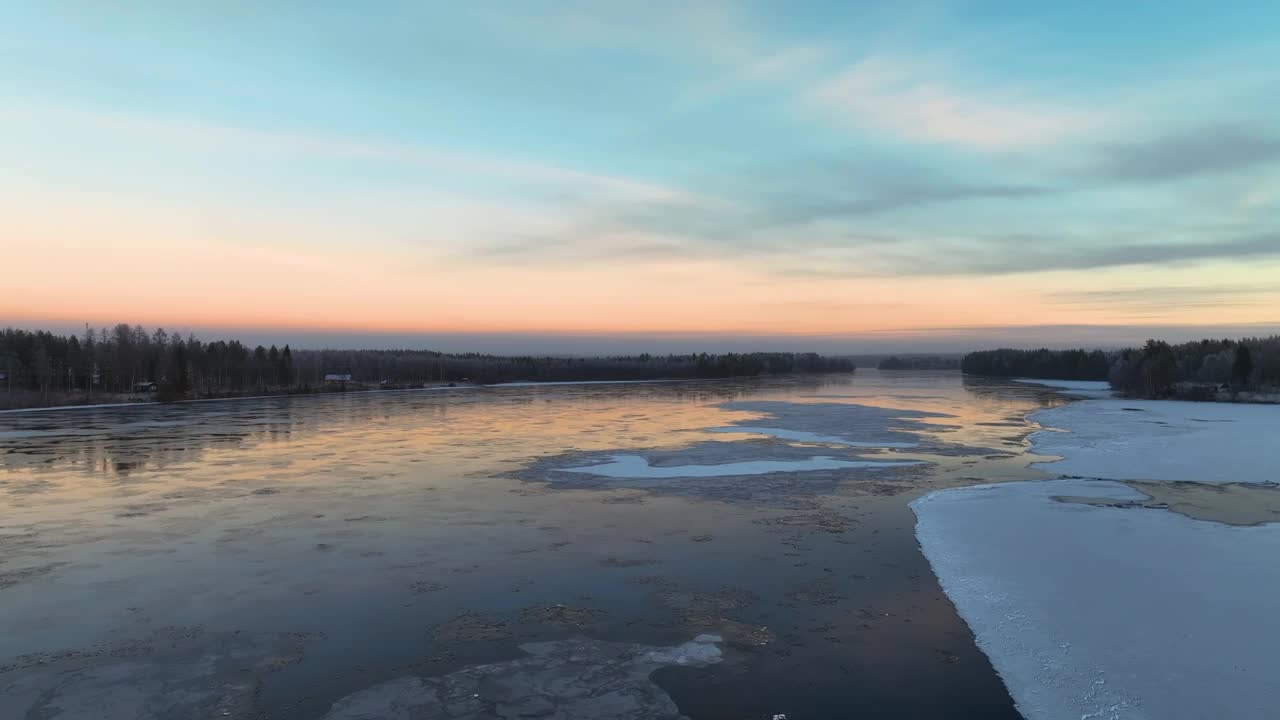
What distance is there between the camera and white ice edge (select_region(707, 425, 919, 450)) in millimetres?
26703

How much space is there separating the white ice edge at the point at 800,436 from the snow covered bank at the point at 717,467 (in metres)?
4.48

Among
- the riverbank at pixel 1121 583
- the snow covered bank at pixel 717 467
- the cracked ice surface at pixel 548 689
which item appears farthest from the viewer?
the snow covered bank at pixel 717 467

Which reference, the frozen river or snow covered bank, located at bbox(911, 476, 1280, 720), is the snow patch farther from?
snow covered bank, located at bbox(911, 476, 1280, 720)

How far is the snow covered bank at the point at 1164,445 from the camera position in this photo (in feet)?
63.6

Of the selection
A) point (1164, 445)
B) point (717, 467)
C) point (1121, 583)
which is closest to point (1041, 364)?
point (1164, 445)

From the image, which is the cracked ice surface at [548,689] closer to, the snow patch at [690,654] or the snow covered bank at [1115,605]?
the snow patch at [690,654]

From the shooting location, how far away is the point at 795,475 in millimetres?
19562

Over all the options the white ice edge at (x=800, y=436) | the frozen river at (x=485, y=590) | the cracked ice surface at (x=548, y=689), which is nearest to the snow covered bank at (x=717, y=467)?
the frozen river at (x=485, y=590)

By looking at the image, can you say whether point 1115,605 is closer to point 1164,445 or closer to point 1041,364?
point 1164,445

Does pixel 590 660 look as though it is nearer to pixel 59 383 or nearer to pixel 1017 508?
pixel 1017 508

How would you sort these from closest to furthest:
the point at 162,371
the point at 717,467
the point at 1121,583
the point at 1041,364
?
1. the point at 1121,583
2. the point at 717,467
3. the point at 162,371
4. the point at 1041,364

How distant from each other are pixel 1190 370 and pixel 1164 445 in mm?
81513

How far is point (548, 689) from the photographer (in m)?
6.84

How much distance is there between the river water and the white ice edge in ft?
9.97
